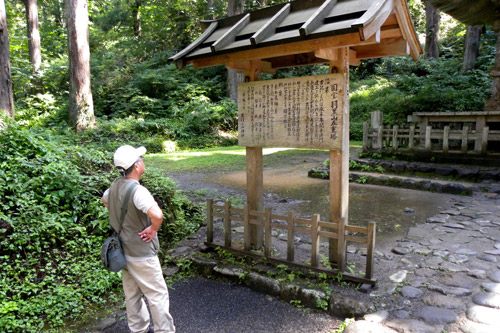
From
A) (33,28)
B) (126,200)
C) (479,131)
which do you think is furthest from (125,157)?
(33,28)

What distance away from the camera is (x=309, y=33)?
12.0ft

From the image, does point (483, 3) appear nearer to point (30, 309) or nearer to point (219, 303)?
point (219, 303)

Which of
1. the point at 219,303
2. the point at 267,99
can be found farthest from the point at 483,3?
the point at 219,303

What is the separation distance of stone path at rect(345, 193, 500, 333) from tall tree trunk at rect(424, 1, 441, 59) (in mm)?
19599

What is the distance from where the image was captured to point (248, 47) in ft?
13.7

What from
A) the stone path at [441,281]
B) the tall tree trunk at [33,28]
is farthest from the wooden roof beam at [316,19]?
the tall tree trunk at [33,28]

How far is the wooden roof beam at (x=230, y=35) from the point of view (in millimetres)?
4445

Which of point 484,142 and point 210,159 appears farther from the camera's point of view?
point 210,159

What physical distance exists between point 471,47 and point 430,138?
11.9m

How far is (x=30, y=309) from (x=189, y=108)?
16228 millimetres

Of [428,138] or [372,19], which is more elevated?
[372,19]

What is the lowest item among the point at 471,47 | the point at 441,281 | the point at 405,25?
the point at 441,281

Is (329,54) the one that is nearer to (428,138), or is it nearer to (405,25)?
(405,25)

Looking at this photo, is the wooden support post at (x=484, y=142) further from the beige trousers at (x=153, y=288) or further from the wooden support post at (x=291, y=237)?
the beige trousers at (x=153, y=288)
